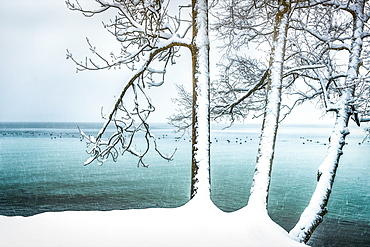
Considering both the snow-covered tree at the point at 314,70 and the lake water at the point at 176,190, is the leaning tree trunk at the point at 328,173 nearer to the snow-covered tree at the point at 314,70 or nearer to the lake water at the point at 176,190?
the snow-covered tree at the point at 314,70

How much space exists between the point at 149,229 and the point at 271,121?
2.99m

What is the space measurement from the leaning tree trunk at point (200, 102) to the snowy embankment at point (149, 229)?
0.55m

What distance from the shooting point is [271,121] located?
18.5 feet

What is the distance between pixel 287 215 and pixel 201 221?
751 inches

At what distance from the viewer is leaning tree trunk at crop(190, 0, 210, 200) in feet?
17.6

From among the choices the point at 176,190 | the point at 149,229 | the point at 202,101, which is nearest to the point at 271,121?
the point at 202,101

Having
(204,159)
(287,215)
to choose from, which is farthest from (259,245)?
(287,215)

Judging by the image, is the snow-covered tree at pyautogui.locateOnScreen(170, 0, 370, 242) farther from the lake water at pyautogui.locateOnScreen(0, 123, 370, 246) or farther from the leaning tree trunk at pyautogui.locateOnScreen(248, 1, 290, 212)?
the lake water at pyautogui.locateOnScreen(0, 123, 370, 246)

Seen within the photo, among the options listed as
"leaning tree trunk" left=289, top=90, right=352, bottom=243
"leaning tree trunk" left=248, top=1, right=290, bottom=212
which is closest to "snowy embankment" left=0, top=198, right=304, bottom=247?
"leaning tree trunk" left=248, top=1, right=290, bottom=212

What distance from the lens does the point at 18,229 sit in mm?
4055

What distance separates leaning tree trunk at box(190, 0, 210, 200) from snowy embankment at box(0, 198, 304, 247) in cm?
55

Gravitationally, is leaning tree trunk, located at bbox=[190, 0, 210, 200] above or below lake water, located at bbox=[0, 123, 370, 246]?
above

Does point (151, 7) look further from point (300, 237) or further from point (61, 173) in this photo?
point (61, 173)

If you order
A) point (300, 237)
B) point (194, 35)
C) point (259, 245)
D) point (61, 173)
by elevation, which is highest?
point (194, 35)
